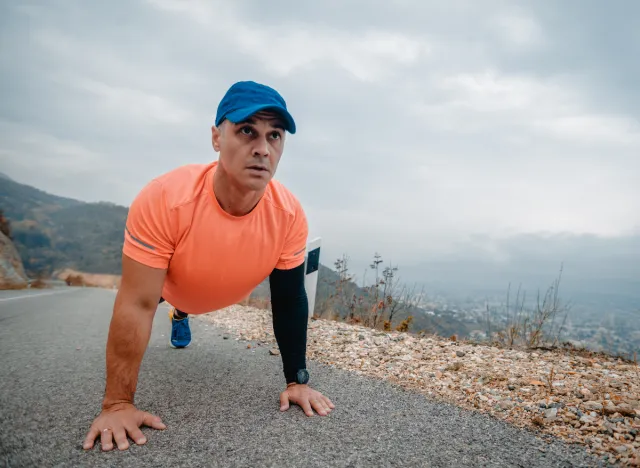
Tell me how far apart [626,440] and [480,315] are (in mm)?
4139

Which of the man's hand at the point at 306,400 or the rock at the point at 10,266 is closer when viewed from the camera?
the man's hand at the point at 306,400

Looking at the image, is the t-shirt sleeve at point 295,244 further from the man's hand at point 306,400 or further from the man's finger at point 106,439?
the man's finger at point 106,439

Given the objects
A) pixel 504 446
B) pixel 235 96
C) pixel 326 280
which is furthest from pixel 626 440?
pixel 326 280

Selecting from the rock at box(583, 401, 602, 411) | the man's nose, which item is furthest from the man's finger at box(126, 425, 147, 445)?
the rock at box(583, 401, 602, 411)

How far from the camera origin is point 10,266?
1844 cm

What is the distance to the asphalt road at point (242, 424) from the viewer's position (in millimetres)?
1777

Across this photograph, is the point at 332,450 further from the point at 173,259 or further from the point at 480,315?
the point at 480,315

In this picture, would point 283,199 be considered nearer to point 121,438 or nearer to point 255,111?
point 255,111

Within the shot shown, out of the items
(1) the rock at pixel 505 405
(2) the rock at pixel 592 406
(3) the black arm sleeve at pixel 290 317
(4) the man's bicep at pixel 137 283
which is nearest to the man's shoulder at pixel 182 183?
(4) the man's bicep at pixel 137 283

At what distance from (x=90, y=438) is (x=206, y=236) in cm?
117

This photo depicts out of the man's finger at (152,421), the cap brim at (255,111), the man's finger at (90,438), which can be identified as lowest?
the man's finger at (90,438)

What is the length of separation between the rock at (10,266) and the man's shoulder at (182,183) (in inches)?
660

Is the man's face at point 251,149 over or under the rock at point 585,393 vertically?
over

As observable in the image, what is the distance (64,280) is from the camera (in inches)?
915
